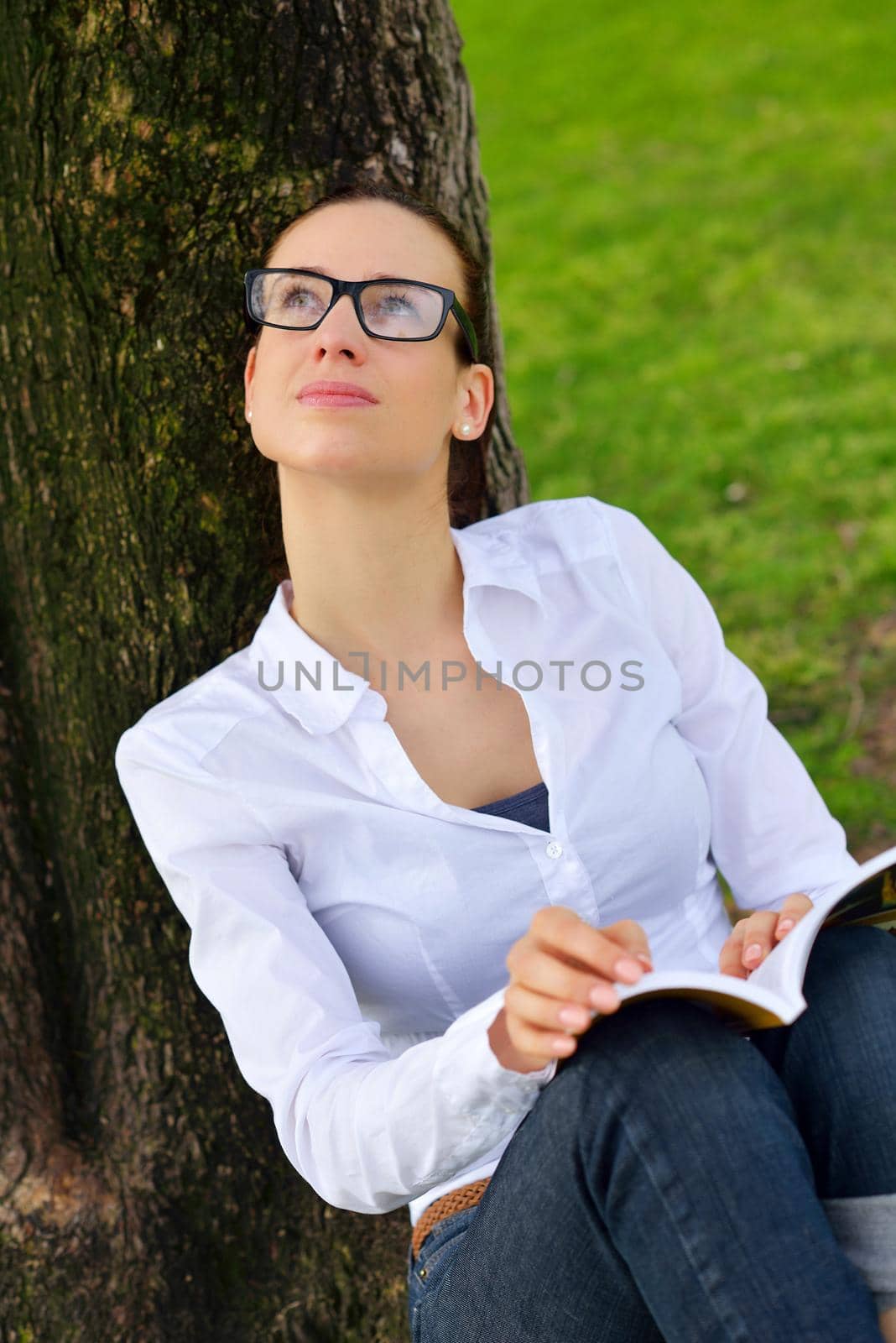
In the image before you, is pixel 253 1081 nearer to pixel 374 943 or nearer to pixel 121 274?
pixel 374 943

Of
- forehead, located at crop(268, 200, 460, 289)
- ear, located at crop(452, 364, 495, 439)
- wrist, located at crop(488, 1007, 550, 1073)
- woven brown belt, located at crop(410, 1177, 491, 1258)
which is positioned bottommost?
woven brown belt, located at crop(410, 1177, 491, 1258)

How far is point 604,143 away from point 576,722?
27.1 feet

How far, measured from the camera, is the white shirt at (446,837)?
2.13m

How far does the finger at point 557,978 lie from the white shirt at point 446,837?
14 cm

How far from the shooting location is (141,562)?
2826 millimetres

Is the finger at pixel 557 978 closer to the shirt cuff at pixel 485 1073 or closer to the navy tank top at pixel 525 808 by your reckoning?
the shirt cuff at pixel 485 1073

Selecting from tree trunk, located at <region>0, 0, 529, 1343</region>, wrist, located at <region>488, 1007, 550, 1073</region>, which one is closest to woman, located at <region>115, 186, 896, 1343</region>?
wrist, located at <region>488, 1007, 550, 1073</region>

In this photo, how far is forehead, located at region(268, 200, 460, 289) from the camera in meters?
2.53

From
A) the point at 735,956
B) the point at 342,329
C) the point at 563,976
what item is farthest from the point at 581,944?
the point at 342,329

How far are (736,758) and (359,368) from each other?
110 cm

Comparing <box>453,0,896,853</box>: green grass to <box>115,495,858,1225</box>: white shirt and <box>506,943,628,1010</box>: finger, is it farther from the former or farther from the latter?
<box>506,943,628,1010</box>: finger

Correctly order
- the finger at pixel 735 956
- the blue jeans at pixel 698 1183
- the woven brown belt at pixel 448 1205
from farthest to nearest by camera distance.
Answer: the woven brown belt at pixel 448 1205 → the finger at pixel 735 956 → the blue jeans at pixel 698 1183

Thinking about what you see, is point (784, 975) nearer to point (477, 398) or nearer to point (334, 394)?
point (334, 394)

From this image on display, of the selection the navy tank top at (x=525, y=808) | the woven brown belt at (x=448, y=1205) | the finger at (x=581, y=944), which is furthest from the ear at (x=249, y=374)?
the woven brown belt at (x=448, y=1205)
